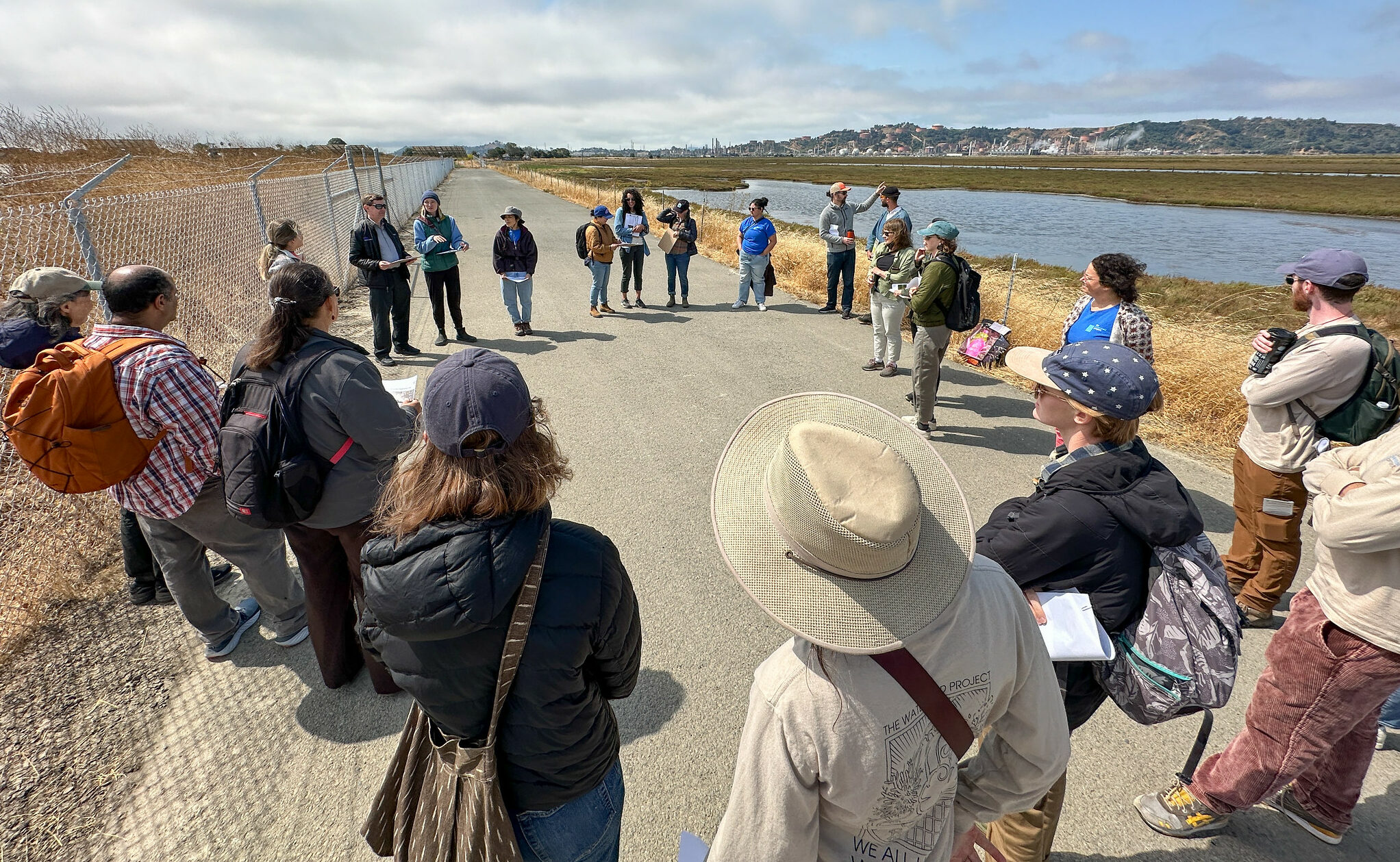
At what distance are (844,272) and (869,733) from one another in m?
9.90

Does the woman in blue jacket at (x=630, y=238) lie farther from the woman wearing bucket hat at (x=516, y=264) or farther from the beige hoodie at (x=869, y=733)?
the beige hoodie at (x=869, y=733)

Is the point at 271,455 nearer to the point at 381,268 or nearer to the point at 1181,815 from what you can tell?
the point at 1181,815

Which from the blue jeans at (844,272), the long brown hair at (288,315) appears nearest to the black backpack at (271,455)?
the long brown hair at (288,315)

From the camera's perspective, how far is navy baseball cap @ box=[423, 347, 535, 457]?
1405 millimetres

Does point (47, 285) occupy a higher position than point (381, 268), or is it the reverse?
point (47, 285)

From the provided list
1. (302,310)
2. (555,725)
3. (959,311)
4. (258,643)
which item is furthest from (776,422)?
(959,311)

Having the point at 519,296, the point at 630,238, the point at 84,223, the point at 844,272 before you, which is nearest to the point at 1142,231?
the point at 844,272

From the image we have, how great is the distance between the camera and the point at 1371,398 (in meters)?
3.11

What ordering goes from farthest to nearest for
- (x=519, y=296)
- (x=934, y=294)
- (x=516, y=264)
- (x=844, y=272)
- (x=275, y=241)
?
(x=844, y=272) < (x=519, y=296) < (x=516, y=264) < (x=934, y=294) < (x=275, y=241)

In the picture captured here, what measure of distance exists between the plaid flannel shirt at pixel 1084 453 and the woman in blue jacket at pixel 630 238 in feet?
29.9

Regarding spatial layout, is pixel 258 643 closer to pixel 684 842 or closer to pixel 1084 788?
pixel 684 842

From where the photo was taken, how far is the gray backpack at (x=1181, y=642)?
1708mm

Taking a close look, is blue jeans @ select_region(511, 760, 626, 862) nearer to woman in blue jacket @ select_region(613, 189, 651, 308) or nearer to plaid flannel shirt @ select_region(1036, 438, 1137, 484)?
plaid flannel shirt @ select_region(1036, 438, 1137, 484)

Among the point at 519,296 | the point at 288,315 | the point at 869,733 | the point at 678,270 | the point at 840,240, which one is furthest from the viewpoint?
the point at 678,270
